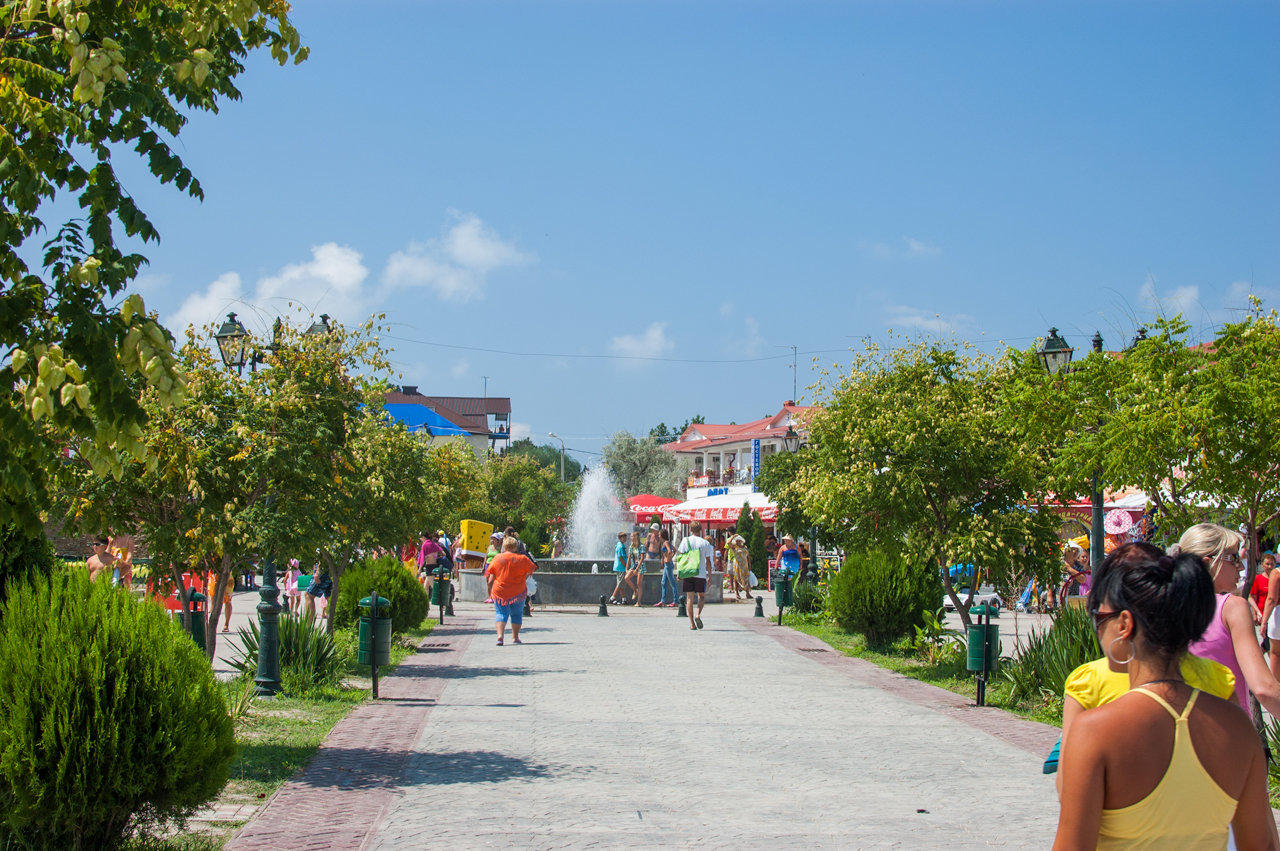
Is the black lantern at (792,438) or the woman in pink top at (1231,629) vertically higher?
the black lantern at (792,438)

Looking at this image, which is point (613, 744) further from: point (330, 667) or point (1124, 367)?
point (1124, 367)

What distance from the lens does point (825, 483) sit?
534 inches

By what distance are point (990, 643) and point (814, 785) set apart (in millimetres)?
4561

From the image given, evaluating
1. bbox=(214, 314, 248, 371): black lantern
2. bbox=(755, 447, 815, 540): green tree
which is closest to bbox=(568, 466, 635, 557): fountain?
bbox=(755, 447, 815, 540): green tree

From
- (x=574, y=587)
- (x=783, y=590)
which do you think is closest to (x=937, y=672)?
(x=783, y=590)

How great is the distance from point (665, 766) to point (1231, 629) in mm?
4458

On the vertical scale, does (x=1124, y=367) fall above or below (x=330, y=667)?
above

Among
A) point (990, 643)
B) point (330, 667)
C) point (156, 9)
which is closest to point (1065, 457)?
point (990, 643)

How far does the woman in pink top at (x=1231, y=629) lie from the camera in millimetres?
3934

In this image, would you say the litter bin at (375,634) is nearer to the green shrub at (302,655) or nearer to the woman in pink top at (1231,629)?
the green shrub at (302,655)

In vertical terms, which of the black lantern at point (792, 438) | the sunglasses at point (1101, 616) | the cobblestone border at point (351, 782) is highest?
the black lantern at point (792, 438)

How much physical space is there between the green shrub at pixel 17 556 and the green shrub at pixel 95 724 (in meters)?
0.42

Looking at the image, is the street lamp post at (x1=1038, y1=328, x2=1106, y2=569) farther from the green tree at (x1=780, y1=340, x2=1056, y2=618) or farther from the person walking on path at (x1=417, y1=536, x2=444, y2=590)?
the person walking on path at (x1=417, y1=536, x2=444, y2=590)

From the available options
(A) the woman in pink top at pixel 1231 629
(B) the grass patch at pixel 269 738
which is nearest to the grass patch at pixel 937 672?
(A) the woman in pink top at pixel 1231 629
